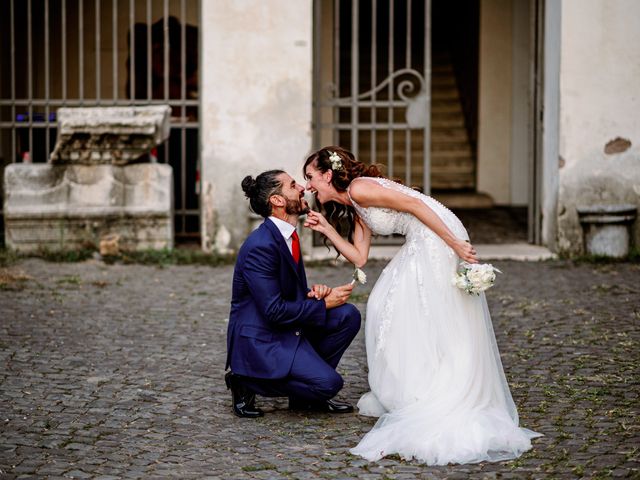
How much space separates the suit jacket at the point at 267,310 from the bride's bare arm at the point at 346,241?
20 centimetres

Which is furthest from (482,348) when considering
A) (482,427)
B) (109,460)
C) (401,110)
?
→ (401,110)

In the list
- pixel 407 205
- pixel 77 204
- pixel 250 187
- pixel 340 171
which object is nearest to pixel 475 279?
pixel 407 205

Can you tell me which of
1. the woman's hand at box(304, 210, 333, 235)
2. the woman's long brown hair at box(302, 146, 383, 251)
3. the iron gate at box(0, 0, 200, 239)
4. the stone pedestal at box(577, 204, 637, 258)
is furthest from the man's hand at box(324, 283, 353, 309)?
the iron gate at box(0, 0, 200, 239)

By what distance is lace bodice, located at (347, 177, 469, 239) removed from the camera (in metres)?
5.56

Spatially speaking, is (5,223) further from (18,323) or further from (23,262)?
(18,323)

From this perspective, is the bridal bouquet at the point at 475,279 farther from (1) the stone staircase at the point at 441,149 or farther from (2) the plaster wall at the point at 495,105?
(2) the plaster wall at the point at 495,105

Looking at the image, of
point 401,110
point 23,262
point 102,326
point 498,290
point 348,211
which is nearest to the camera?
point 348,211

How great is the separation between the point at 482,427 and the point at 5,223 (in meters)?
6.58

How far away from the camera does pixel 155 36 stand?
13.5m

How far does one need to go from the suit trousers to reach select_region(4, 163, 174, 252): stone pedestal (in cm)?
494

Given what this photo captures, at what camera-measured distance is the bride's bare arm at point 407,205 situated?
5.41 meters

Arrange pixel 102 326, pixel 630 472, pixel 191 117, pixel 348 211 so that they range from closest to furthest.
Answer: pixel 630 472 → pixel 348 211 → pixel 102 326 → pixel 191 117

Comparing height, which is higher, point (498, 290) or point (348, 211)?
point (348, 211)

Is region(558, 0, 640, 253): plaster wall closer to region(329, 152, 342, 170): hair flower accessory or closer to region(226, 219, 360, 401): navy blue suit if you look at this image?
region(329, 152, 342, 170): hair flower accessory
